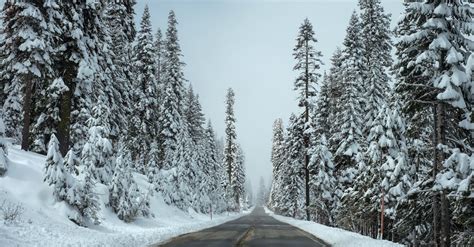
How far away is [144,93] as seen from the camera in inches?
1831

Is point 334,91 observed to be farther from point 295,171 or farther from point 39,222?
point 39,222

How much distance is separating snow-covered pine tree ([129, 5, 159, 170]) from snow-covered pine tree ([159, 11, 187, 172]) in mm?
1647

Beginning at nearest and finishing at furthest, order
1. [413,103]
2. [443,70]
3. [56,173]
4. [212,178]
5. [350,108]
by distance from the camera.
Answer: [443,70] → [413,103] → [56,173] → [350,108] → [212,178]

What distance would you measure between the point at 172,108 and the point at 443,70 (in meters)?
36.0

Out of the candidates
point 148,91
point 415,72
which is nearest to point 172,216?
point 148,91

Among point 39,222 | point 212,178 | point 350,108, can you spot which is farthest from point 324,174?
point 212,178

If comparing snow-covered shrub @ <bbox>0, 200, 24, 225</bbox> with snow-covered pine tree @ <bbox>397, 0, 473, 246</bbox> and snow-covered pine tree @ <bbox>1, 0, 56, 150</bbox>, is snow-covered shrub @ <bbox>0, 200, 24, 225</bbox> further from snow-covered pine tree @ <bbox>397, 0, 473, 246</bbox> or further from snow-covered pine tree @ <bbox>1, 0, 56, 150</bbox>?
snow-covered pine tree @ <bbox>397, 0, 473, 246</bbox>

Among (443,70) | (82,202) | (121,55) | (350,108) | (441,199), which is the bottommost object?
(82,202)

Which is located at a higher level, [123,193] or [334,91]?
[334,91]

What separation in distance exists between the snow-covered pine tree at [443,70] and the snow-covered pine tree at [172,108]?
34.2 meters

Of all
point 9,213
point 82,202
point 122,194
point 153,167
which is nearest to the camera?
point 9,213

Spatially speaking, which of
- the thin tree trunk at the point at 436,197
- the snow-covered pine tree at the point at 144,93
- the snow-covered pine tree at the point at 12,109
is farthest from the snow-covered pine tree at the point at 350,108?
the snow-covered pine tree at the point at 12,109

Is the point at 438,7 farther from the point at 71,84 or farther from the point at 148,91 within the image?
the point at 148,91

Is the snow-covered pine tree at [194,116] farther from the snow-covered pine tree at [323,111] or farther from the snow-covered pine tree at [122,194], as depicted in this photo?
the snow-covered pine tree at [122,194]
